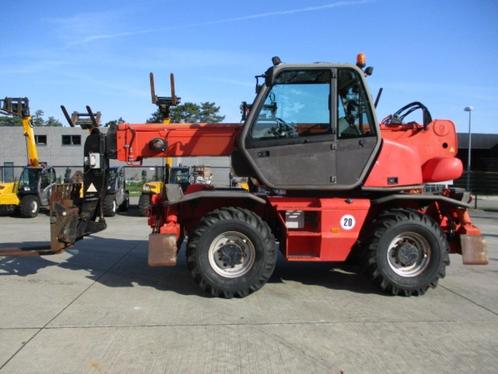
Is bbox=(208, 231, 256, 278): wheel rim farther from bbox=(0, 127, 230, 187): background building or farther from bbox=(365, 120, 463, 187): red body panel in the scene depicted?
bbox=(0, 127, 230, 187): background building

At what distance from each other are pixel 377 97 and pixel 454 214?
75.9 inches

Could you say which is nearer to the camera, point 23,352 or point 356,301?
point 23,352

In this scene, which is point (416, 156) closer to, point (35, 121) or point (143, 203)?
point (143, 203)

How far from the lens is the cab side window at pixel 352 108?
6137 millimetres

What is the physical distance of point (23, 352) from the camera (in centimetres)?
431

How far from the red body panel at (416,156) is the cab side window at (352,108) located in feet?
1.26

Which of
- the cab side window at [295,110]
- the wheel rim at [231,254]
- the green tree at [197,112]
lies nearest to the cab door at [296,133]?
the cab side window at [295,110]

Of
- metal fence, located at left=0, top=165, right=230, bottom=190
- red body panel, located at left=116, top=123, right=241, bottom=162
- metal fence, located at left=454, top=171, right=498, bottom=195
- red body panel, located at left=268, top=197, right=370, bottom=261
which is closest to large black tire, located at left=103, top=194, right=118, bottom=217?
metal fence, located at left=0, top=165, right=230, bottom=190

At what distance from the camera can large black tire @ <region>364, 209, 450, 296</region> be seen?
20.1 feet

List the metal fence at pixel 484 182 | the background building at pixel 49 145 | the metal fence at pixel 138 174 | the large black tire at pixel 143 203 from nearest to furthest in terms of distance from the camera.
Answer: the large black tire at pixel 143 203 < the metal fence at pixel 138 174 < the metal fence at pixel 484 182 < the background building at pixel 49 145

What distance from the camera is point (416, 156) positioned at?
6.42 m

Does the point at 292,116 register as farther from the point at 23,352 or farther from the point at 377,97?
the point at 23,352

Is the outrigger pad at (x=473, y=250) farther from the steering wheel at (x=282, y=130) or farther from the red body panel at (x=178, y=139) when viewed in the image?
the red body panel at (x=178, y=139)

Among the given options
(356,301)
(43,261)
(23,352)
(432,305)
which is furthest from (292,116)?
(43,261)
